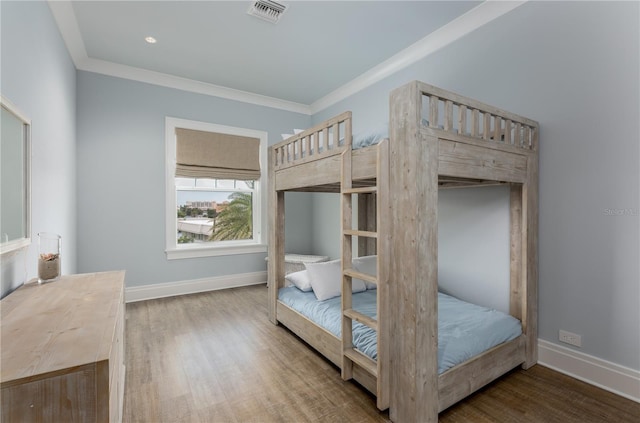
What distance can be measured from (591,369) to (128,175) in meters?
4.72

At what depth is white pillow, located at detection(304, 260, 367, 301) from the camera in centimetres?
254

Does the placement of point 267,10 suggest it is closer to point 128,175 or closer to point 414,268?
point 414,268

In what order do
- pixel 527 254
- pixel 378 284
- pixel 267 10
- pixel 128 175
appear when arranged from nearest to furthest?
pixel 378 284 < pixel 527 254 < pixel 267 10 < pixel 128 175

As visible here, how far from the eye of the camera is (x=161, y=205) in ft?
12.5

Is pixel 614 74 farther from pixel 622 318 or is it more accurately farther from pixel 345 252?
pixel 345 252

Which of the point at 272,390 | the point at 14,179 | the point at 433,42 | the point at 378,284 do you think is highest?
the point at 433,42

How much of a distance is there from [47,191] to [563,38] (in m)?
3.90

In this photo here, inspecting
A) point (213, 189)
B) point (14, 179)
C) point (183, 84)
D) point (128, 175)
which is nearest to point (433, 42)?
point (183, 84)

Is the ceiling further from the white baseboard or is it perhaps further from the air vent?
the white baseboard

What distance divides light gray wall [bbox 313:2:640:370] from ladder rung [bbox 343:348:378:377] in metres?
1.44

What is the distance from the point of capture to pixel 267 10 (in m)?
2.53

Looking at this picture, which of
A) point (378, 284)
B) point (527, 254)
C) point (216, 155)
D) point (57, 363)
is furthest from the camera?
point (216, 155)

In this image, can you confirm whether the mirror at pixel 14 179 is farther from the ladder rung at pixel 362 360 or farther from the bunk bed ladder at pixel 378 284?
the ladder rung at pixel 362 360

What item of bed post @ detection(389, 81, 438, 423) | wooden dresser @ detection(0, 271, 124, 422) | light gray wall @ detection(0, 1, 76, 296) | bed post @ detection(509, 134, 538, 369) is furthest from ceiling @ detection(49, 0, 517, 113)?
wooden dresser @ detection(0, 271, 124, 422)
